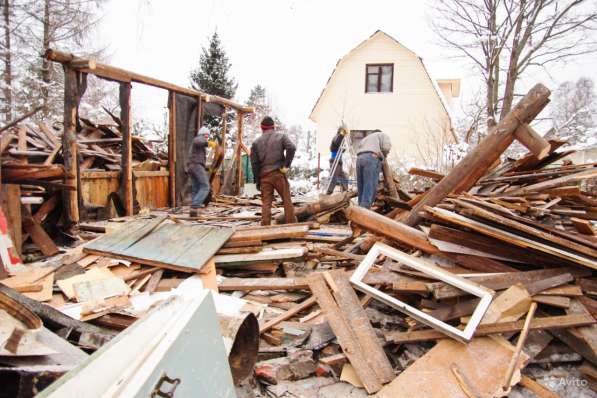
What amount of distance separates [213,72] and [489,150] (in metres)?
21.1

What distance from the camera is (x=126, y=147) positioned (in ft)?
27.3

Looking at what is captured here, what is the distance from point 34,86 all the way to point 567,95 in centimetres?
5812

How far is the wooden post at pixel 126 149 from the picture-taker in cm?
817

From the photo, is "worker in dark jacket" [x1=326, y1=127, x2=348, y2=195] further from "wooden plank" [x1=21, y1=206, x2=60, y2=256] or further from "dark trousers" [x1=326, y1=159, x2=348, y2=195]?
"wooden plank" [x1=21, y1=206, x2=60, y2=256]

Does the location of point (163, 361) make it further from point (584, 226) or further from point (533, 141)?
point (584, 226)

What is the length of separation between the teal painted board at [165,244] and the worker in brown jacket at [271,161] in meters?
1.55

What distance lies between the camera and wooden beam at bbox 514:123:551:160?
130 inches

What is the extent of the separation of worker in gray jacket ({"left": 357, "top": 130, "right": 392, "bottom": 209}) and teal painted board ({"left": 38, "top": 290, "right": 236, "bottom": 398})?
18.2 feet

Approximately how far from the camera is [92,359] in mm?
1353

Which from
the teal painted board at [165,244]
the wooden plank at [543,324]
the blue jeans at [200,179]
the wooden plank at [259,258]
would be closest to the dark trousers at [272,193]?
the teal painted board at [165,244]

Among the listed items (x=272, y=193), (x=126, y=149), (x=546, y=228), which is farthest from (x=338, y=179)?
(x=546, y=228)

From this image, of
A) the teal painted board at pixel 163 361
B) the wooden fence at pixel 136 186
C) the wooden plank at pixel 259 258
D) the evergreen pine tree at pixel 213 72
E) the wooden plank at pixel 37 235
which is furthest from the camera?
the evergreen pine tree at pixel 213 72

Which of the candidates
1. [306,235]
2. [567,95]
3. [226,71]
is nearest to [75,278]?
[306,235]

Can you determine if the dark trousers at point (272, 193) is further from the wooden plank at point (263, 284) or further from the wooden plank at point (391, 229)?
the wooden plank at point (391, 229)
